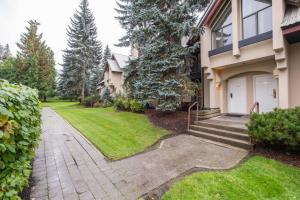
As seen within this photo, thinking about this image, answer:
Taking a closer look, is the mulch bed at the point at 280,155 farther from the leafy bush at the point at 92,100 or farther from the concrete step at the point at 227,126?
the leafy bush at the point at 92,100

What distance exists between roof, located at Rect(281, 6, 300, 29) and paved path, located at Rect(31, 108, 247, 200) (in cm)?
514

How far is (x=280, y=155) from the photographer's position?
5.41 metres

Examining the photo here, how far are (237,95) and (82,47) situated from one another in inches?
1073

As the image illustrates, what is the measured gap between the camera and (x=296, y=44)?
7.49 metres

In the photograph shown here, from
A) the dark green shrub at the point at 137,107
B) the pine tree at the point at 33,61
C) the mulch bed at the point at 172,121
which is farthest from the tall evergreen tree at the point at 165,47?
the pine tree at the point at 33,61

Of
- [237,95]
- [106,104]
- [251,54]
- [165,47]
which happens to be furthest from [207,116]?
[106,104]

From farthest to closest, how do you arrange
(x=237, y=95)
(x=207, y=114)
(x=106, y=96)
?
(x=106, y=96) < (x=237, y=95) < (x=207, y=114)

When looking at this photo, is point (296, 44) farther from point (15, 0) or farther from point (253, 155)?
point (15, 0)

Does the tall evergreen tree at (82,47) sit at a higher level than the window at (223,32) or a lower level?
higher

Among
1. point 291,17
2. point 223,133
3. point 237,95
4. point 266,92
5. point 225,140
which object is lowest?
point 225,140

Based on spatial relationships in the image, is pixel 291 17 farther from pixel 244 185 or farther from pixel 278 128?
pixel 244 185

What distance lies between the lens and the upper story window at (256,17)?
826cm

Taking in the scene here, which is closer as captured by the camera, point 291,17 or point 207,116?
point 291,17

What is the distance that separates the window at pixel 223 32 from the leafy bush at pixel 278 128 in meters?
5.81
